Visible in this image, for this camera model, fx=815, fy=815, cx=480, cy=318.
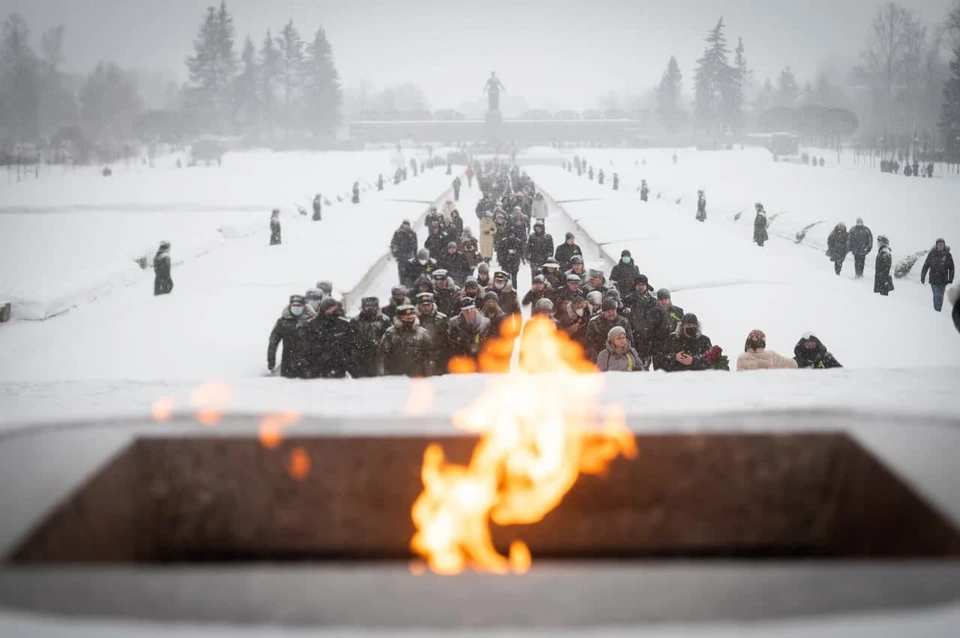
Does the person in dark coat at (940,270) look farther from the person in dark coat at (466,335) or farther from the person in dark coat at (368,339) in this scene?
the person in dark coat at (368,339)

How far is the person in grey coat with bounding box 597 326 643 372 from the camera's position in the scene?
6.23m

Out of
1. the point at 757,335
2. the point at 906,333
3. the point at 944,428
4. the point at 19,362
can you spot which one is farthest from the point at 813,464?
the point at 19,362

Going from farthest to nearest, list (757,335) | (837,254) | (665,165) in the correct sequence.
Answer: (665,165)
(837,254)
(757,335)

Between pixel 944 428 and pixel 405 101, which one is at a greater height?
pixel 405 101

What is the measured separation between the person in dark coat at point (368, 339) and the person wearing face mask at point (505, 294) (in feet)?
5.02

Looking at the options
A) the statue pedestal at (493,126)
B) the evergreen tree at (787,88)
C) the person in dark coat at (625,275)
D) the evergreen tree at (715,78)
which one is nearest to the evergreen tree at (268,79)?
the statue pedestal at (493,126)

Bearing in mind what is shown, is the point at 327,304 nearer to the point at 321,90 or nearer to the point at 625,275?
the point at 625,275

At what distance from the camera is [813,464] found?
2.59m

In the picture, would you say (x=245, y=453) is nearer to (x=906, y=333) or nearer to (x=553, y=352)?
(x=553, y=352)

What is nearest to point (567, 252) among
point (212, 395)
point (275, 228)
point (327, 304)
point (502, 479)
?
point (327, 304)

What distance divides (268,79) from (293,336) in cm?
7769

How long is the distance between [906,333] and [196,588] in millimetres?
9109

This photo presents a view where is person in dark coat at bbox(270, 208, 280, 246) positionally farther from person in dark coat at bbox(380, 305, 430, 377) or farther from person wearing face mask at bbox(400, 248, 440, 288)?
person in dark coat at bbox(380, 305, 430, 377)

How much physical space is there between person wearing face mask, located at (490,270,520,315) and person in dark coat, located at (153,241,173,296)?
6357mm
